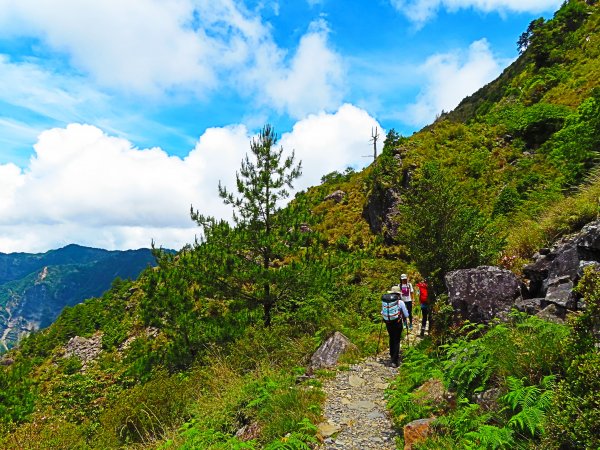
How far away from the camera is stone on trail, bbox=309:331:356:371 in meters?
9.93

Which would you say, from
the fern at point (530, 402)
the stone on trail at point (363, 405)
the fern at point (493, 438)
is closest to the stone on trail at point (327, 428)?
the stone on trail at point (363, 405)

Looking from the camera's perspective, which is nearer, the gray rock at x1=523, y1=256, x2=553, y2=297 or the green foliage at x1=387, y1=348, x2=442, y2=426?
the green foliage at x1=387, y1=348, x2=442, y2=426

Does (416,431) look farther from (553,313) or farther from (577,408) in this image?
(553,313)

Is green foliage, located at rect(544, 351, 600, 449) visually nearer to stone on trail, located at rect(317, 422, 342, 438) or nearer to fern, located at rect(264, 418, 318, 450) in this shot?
fern, located at rect(264, 418, 318, 450)

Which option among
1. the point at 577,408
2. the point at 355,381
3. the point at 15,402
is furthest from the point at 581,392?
the point at 15,402

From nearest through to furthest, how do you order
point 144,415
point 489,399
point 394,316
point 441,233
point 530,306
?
point 489,399 < point 530,306 < point 394,316 < point 144,415 < point 441,233

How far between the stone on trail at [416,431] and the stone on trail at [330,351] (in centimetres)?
454

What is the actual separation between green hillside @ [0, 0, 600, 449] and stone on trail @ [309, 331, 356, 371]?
41cm

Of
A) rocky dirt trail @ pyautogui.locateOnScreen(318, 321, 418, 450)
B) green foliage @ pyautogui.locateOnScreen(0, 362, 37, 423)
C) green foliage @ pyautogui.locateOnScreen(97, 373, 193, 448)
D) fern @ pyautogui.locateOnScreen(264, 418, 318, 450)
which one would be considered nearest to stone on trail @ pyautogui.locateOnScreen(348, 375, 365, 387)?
rocky dirt trail @ pyautogui.locateOnScreen(318, 321, 418, 450)

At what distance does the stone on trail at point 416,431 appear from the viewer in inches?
202

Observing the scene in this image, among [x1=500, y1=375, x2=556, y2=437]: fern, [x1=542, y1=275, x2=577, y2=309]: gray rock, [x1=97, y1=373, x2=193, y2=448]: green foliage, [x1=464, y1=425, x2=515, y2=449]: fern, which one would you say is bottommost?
[x1=97, y1=373, x2=193, y2=448]: green foliage

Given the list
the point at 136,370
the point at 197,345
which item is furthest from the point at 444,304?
the point at 136,370

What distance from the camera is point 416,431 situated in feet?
17.2

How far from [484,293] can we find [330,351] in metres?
4.61
